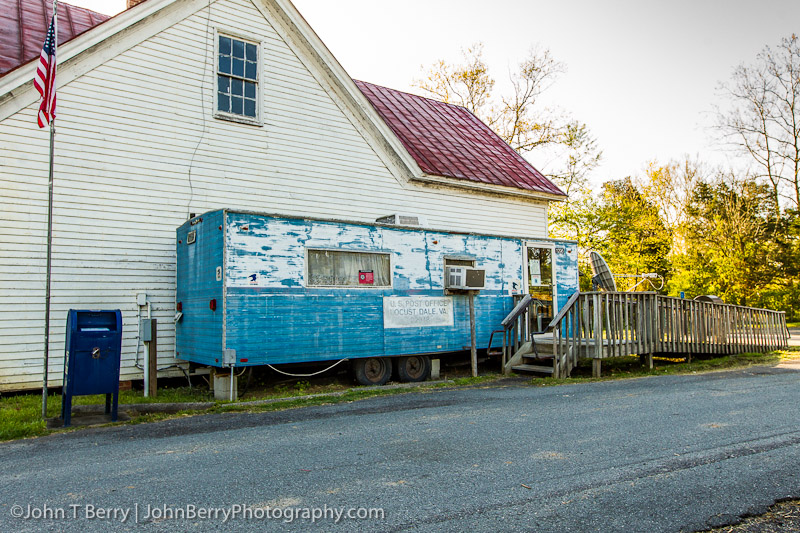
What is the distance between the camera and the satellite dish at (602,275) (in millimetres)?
15555

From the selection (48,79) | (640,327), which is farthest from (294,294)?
(640,327)

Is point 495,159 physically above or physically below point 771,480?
above

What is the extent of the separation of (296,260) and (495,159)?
931 centimetres

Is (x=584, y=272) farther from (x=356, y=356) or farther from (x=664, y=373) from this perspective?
(x=356, y=356)

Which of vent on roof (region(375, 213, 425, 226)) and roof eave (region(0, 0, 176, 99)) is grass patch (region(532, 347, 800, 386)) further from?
roof eave (region(0, 0, 176, 99))

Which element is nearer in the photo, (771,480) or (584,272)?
(771,480)

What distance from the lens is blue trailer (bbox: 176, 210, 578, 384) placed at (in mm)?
8883

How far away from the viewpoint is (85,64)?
1022cm

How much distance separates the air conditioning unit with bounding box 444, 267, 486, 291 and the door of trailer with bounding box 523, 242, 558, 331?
1912 millimetres

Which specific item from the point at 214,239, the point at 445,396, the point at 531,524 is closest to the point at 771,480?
the point at 531,524

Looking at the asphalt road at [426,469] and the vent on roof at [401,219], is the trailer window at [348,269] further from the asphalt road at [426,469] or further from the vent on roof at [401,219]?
the asphalt road at [426,469]

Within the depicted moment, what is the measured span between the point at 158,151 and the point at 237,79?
2319 millimetres

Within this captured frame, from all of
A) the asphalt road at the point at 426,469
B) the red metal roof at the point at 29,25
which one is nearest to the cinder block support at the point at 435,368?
the asphalt road at the point at 426,469

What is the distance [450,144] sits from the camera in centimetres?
1659
